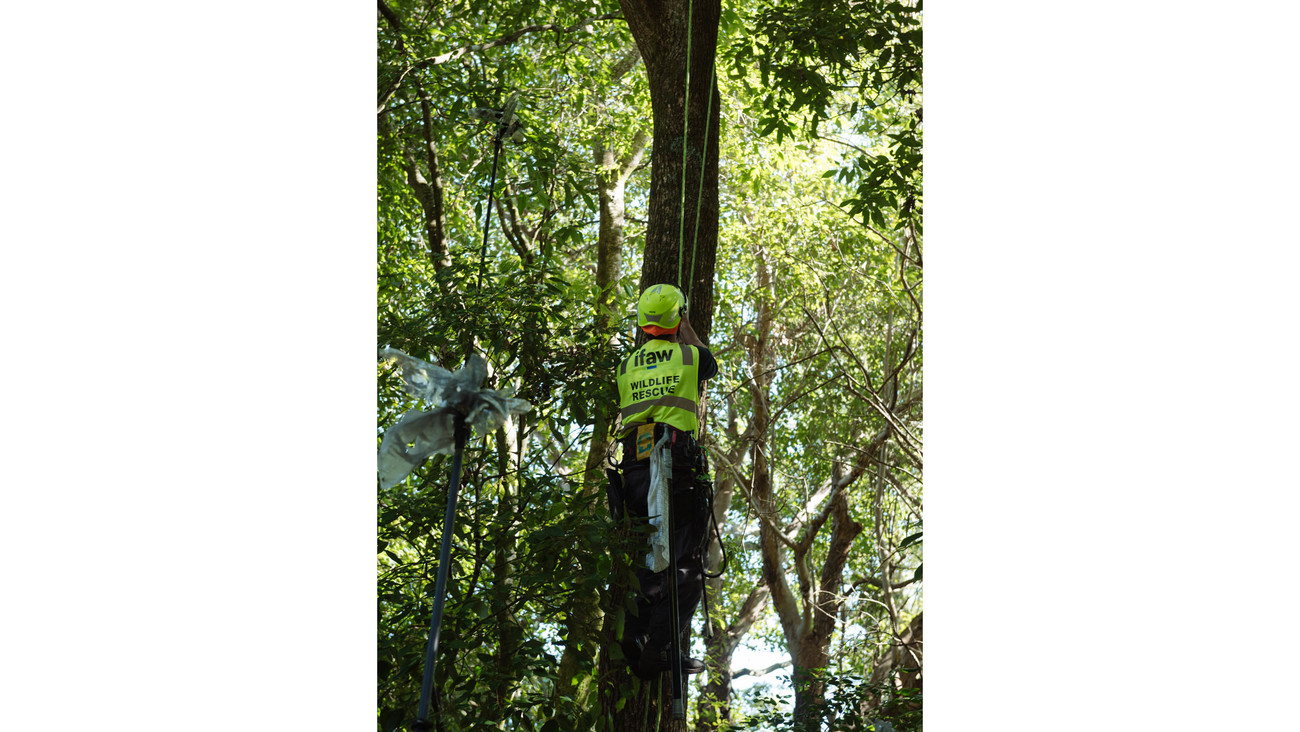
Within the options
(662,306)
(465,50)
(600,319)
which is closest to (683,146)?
(600,319)

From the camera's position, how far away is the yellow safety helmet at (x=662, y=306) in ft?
11.7

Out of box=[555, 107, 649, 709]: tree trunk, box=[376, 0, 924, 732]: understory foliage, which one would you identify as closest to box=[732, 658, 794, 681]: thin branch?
box=[376, 0, 924, 732]: understory foliage

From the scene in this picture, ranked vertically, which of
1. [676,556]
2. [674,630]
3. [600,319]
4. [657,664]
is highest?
[600,319]

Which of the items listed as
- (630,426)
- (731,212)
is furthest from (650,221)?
(731,212)

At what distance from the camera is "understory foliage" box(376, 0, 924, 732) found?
3.48 m

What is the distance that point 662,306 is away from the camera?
A: 3.55 meters

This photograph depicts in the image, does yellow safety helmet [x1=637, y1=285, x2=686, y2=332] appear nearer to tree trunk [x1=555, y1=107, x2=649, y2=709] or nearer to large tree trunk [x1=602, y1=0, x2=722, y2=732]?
large tree trunk [x1=602, y1=0, x2=722, y2=732]

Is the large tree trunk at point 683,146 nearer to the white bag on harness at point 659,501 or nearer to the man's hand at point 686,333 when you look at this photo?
the man's hand at point 686,333

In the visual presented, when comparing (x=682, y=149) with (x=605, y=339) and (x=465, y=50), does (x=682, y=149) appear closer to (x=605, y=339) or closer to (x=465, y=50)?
(x=605, y=339)

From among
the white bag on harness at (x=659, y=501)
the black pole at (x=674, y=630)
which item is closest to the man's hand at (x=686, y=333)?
the white bag on harness at (x=659, y=501)

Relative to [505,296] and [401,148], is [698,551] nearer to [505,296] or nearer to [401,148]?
[505,296]

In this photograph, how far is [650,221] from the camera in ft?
13.5

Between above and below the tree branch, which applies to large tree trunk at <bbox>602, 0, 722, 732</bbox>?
below

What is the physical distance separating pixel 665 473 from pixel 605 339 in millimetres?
725
